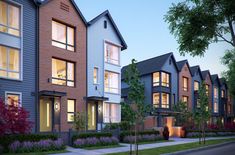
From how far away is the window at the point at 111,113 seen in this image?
3394cm

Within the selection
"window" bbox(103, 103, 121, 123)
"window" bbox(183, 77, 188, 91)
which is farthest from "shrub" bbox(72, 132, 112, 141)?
"window" bbox(183, 77, 188, 91)

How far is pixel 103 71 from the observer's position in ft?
109

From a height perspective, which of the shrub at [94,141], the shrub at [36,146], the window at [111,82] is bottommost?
the shrub at [94,141]

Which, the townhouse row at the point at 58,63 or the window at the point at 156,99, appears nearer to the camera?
the townhouse row at the point at 58,63

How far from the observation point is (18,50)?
2458 cm

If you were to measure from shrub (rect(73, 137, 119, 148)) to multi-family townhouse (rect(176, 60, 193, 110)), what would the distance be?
26632 millimetres

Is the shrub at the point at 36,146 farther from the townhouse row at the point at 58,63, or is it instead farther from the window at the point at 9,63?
the window at the point at 9,63

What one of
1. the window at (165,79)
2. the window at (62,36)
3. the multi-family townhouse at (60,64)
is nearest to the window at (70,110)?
the multi-family townhouse at (60,64)

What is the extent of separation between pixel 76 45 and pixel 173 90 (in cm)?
2332

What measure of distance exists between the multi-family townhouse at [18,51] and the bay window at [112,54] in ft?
33.1

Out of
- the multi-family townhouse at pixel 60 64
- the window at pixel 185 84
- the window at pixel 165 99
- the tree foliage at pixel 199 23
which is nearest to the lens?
the tree foliage at pixel 199 23

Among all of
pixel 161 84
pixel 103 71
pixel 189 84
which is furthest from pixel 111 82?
pixel 189 84

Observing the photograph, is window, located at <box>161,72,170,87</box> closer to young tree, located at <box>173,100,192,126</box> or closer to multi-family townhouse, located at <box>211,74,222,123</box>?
young tree, located at <box>173,100,192,126</box>

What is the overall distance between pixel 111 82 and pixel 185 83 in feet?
71.7
